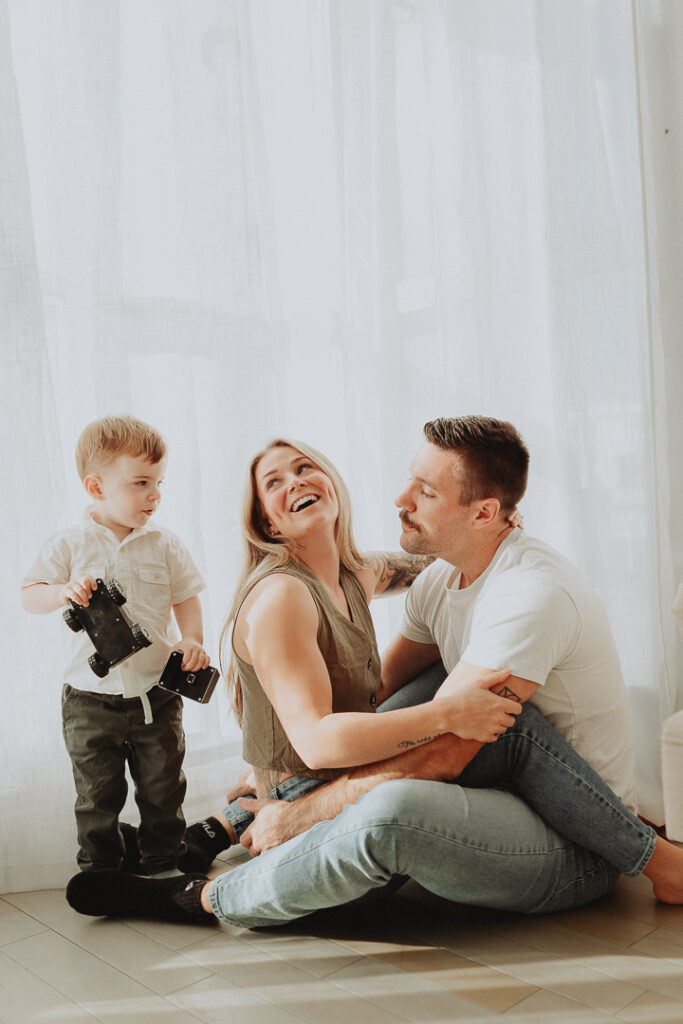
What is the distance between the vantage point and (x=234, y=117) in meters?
2.01

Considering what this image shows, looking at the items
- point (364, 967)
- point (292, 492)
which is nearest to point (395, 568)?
point (292, 492)

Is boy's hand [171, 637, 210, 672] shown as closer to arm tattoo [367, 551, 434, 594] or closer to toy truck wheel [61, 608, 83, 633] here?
toy truck wheel [61, 608, 83, 633]

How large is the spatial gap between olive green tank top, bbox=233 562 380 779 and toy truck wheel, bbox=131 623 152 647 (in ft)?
0.57

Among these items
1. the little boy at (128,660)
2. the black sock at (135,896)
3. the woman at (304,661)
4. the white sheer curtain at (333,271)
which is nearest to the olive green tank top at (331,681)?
the woman at (304,661)

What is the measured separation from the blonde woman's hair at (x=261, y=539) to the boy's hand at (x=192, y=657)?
0.17 feet

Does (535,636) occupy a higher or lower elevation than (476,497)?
lower

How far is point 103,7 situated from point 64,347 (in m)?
0.69

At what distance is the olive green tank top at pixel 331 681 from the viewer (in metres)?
1.70

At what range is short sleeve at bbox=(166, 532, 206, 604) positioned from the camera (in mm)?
1861

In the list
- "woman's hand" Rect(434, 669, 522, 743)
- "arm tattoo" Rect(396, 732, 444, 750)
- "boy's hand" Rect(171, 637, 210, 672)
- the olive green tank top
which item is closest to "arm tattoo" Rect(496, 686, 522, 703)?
"woman's hand" Rect(434, 669, 522, 743)

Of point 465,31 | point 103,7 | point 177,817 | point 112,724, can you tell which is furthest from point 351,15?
point 177,817

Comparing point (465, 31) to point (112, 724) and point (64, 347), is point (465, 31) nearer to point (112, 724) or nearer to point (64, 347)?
point (64, 347)

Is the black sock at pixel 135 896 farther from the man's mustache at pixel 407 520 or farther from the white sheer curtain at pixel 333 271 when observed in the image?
the man's mustache at pixel 407 520

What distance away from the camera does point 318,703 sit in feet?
5.12
